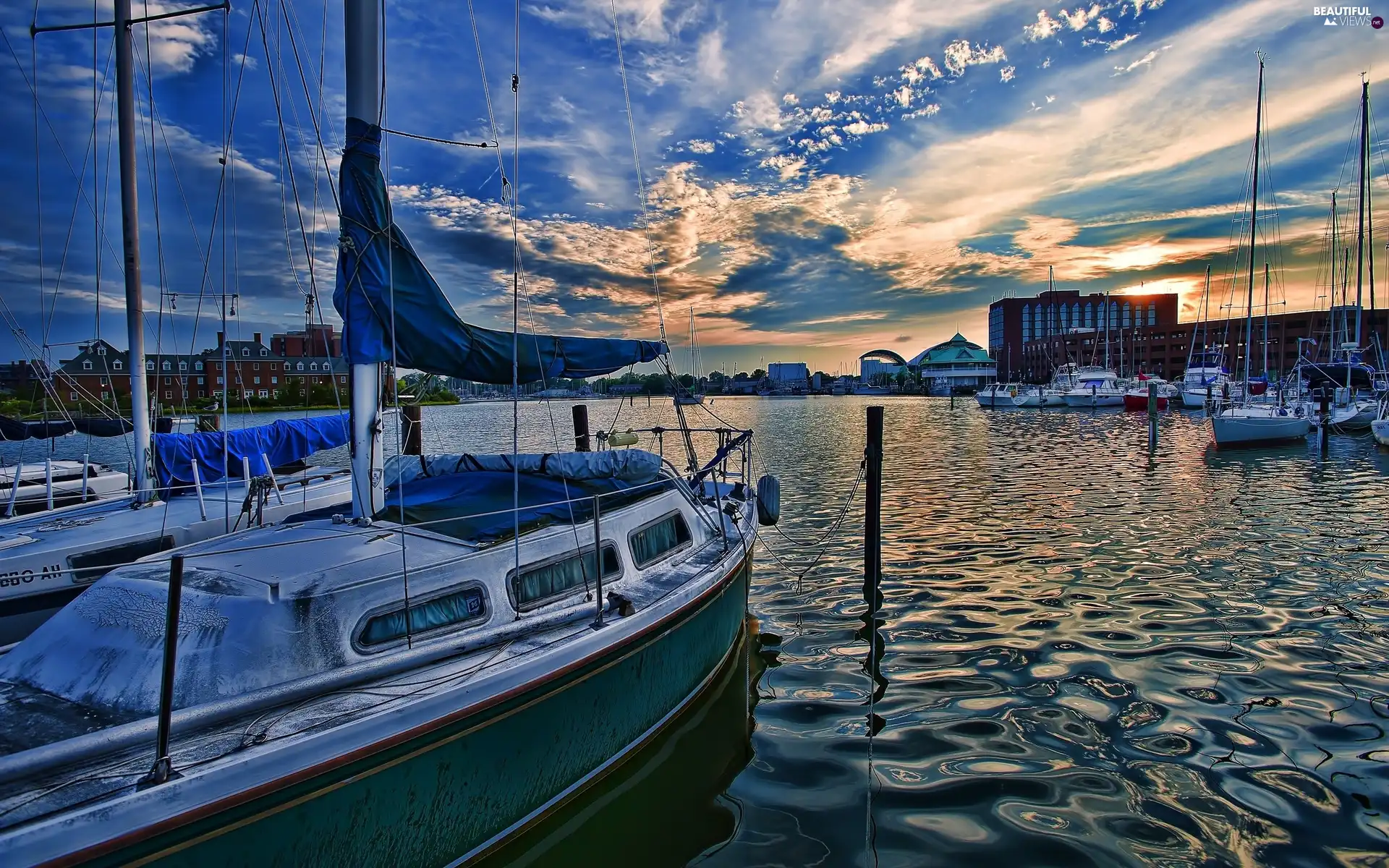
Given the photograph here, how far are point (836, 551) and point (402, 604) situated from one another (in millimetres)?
11232

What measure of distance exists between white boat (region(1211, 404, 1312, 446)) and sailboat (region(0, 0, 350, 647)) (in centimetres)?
3906

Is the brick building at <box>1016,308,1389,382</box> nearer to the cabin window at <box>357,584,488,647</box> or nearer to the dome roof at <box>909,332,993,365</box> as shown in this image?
the dome roof at <box>909,332,993,365</box>

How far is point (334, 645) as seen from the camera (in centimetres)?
504

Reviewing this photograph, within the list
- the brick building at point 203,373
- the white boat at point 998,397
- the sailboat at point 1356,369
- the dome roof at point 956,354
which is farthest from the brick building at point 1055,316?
the brick building at point 203,373

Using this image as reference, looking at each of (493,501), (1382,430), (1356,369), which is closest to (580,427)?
(493,501)

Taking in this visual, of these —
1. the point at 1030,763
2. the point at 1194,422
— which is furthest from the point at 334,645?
the point at 1194,422

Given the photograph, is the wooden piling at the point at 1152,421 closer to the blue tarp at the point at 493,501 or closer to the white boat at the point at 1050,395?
the blue tarp at the point at 493,501

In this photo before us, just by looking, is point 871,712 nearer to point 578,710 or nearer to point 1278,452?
point 578,710

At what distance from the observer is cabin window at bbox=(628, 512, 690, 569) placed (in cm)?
787

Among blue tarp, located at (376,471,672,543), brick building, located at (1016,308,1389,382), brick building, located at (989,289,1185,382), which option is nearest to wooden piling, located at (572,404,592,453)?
blue tarp, located at (376,471,672,543)

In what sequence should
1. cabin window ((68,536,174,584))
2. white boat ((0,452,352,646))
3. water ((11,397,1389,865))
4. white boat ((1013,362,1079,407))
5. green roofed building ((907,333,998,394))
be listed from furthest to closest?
green roofed building ((907,333,998,394)) < white boat ((1013,362,1079,407)) < cabin window ((68,536,174,584)) < white boat ((0,452,352,646)) < water ((11,397,1389,865))

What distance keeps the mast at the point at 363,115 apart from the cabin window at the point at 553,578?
173 cm

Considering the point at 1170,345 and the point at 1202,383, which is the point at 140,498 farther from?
the point at 1170,345

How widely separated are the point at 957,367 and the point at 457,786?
619ft
